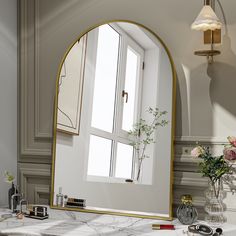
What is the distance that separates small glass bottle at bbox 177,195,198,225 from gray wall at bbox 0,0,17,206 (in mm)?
1121

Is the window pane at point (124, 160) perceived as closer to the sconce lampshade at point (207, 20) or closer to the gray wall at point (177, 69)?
the gray wall at point (177, 69)

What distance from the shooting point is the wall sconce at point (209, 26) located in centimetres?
204

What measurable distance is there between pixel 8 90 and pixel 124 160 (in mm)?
908

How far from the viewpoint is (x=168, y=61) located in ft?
7.47

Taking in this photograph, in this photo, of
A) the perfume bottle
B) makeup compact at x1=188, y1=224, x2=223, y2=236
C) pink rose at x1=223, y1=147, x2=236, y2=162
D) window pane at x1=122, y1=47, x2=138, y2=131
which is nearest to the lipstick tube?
makeup compact at x1=188, y1=224, x2=223, y2=236

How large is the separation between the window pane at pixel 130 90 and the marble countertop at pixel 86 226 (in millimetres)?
513

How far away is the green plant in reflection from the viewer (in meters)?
2.24

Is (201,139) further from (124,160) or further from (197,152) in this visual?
(124,160)

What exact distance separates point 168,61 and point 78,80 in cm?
55

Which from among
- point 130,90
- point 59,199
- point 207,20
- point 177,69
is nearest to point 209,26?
point 207,20

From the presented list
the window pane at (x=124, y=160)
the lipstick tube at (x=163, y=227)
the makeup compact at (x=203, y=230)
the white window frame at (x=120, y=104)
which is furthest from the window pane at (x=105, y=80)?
the makeup compact at (x=203, y=230)

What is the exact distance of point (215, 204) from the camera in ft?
6.76

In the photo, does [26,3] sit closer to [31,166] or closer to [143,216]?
[31,166]

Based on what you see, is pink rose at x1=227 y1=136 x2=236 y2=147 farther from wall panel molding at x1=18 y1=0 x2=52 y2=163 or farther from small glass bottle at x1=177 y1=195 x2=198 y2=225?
wall panel molding at x1=18 y1=0 x2=52 y2=163
